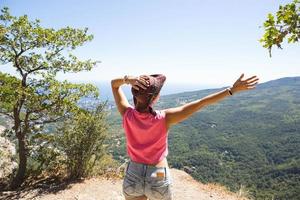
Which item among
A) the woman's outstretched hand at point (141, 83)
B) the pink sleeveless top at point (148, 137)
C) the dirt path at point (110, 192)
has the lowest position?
the dirt path at point (110, 192)

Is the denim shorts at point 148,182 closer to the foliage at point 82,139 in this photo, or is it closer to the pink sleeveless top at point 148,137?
the pink sleeveless top at point 148,137

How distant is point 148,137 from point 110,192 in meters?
7.00

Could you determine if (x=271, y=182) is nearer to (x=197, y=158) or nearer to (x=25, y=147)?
(x=197, y=158)

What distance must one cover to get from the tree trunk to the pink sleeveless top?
8.94 meters

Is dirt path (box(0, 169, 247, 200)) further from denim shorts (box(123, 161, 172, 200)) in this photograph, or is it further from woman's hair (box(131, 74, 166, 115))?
woman's hair (box(131, 74, 166, 115))

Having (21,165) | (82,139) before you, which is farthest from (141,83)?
(21,165)

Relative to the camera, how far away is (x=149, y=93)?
2.90 m

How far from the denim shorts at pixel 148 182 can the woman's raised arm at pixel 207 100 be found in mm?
433

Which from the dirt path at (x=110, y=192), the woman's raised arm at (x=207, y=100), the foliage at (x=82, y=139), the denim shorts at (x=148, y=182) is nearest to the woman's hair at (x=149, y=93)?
the woman's raised arm at (x=207, y=100)

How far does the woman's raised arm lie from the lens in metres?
2.67

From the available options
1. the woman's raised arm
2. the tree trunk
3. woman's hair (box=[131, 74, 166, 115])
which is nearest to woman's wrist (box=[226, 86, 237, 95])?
the woman's raised arm

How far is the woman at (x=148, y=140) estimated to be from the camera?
2.91 m

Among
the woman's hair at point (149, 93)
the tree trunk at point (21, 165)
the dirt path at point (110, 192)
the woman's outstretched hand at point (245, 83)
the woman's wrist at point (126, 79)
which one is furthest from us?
the tree trunk at point (21, 165)

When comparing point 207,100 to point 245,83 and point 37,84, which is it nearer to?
point 245,83
